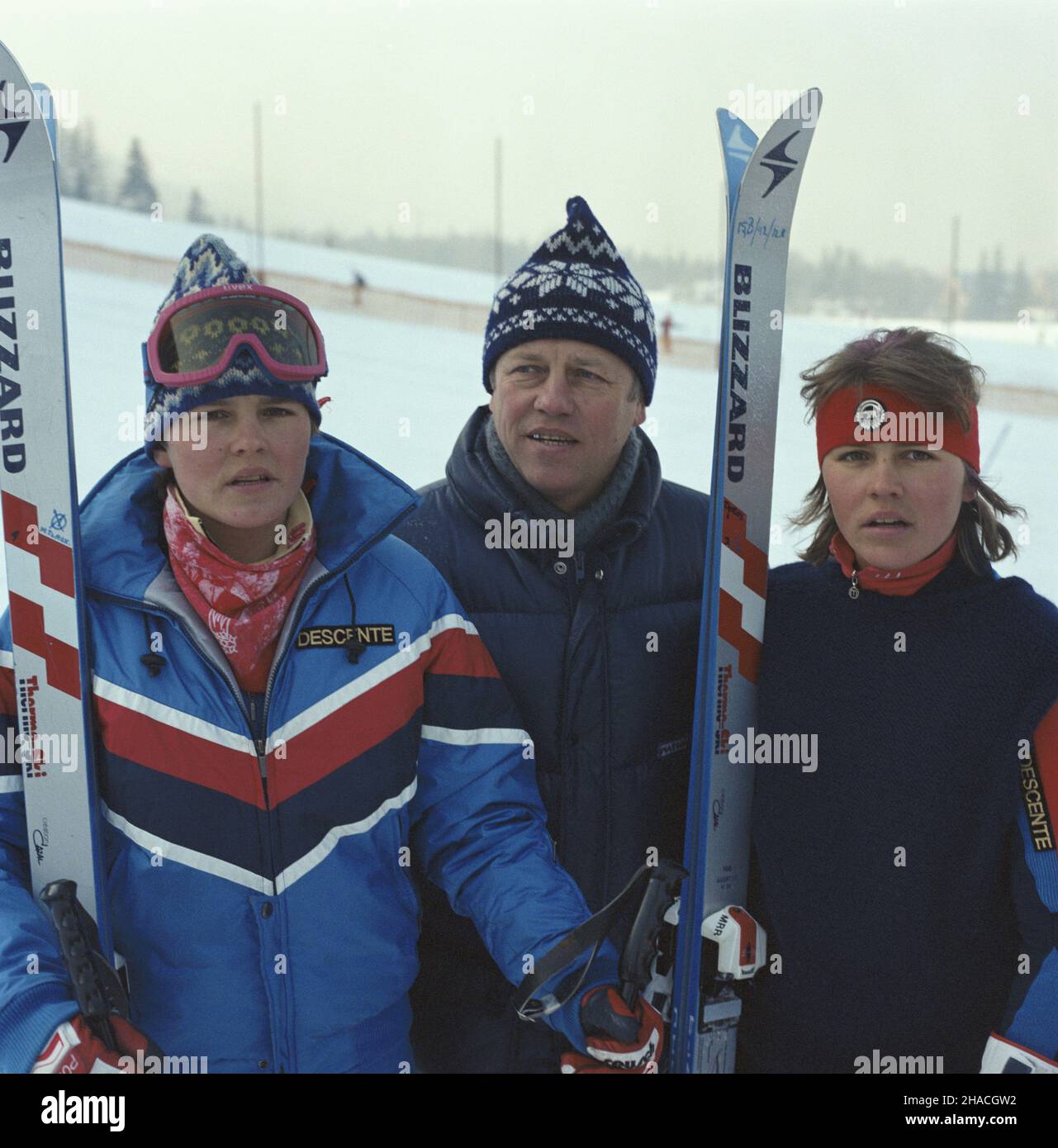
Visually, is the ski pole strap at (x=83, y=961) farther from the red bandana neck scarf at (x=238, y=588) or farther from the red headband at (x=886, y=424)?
the red headband at (x=886, y=424)

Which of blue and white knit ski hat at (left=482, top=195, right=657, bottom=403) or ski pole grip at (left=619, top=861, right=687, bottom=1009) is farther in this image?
blue and white knit ski hat at (left=482, top=195, right=657, bottom=403)

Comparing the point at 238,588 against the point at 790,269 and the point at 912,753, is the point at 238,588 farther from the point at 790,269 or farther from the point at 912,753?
the point at 790,269

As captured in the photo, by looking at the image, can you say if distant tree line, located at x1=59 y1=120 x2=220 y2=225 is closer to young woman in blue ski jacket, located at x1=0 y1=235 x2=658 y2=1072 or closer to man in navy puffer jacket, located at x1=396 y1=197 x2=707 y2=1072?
young woman in blue ski jacket, located at x1=0 y1=235 x2=658 y2=1072

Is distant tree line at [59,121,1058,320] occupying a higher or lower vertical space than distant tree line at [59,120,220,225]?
lower

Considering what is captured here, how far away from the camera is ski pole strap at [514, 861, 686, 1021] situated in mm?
1667

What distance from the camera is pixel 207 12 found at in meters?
2.22

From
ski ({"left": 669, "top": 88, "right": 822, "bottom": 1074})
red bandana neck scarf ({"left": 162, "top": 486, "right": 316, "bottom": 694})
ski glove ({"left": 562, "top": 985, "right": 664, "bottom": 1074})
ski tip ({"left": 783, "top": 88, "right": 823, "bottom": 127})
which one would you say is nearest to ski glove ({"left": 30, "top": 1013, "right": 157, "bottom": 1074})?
red bandana neck scarf ({"left": 162, "top": 486, "right": 316, "bottom": 694})

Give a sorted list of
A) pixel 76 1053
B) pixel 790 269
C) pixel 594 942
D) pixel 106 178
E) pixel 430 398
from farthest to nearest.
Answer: pixel 430 398
pixel 106 178
pixel 790 269
pixel 594 942
pixel 76 1053

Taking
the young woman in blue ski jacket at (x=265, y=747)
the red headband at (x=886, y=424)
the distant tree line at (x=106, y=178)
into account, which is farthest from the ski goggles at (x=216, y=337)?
the red headband at (x=886, y=424)

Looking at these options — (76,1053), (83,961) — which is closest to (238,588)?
(83,961)

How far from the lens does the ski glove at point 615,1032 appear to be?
5.56 feet

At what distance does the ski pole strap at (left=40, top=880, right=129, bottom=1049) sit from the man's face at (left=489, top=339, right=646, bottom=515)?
99 centimetres

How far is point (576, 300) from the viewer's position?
1.85 m

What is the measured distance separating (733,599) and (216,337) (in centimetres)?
98
